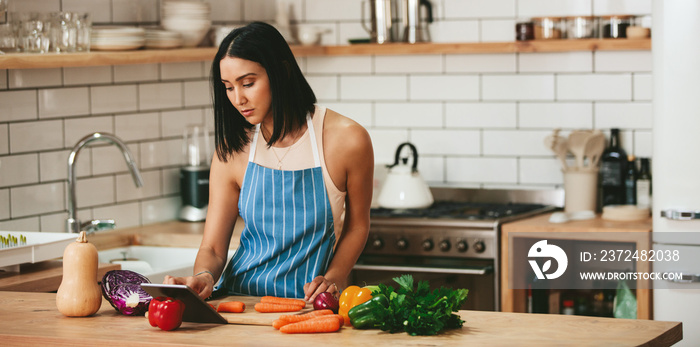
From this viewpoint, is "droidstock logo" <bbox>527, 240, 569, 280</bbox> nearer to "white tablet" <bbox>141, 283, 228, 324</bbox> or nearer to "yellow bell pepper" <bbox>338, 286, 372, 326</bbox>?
"yellow bell pepper" <bbox>338, 286, 372, 326</bbox>

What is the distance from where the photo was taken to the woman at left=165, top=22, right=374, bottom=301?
2.67 metres

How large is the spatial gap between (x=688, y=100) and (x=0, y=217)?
8.39 feet

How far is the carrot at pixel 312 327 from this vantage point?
2102mm

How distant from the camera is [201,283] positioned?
2.43 meters

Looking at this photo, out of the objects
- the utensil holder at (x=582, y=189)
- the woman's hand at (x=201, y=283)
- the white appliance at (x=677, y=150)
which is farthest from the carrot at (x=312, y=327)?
the utensil holder at (x=582, y=189)

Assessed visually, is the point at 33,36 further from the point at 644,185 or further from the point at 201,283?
the point at 644,185

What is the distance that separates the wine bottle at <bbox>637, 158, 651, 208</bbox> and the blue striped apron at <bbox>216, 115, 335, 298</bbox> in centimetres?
197

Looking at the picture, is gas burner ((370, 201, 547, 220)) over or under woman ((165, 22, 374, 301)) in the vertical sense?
under

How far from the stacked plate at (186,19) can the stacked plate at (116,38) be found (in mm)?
371

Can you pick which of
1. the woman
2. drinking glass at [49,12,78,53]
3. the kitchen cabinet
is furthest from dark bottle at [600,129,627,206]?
drinking glass at [49,12,78,53]

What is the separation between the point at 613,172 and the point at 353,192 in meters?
1.96

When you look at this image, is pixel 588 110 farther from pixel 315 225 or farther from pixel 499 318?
pixel 499 318

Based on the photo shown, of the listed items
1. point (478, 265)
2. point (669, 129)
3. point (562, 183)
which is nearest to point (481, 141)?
point (562, 183)

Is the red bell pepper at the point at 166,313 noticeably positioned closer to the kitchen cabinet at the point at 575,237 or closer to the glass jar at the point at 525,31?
the kitchen cabinet at the point at 575,237
